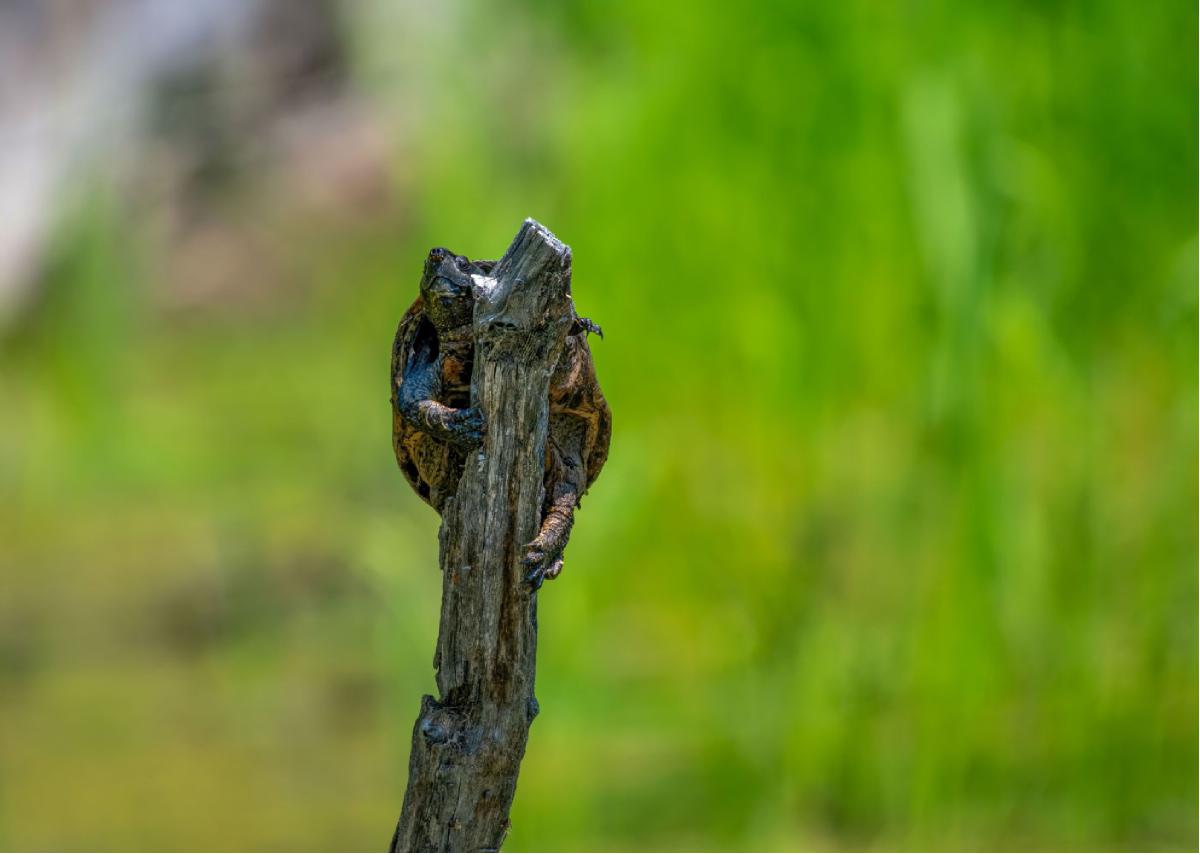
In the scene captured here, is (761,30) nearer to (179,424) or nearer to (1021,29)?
(1021,29)

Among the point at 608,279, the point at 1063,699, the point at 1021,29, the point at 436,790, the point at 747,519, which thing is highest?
the point at 1021,29

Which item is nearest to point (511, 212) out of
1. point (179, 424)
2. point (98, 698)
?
point (98, 698)

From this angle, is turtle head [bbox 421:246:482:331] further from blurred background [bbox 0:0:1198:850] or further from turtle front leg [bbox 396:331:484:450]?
blurred background [bbox 0:0:1198:850]

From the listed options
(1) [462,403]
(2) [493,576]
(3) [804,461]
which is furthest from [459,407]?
(3) [804,461]

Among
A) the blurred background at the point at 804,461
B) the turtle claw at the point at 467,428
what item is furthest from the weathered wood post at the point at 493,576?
the blurred background at the point at 804,461

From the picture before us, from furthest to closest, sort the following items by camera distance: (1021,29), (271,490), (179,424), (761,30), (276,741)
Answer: (179,424)
(271,490)
(276,741)
(761,30)
(1021,29)

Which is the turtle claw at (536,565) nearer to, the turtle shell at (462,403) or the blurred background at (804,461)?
the turtle shell at (462,403)
